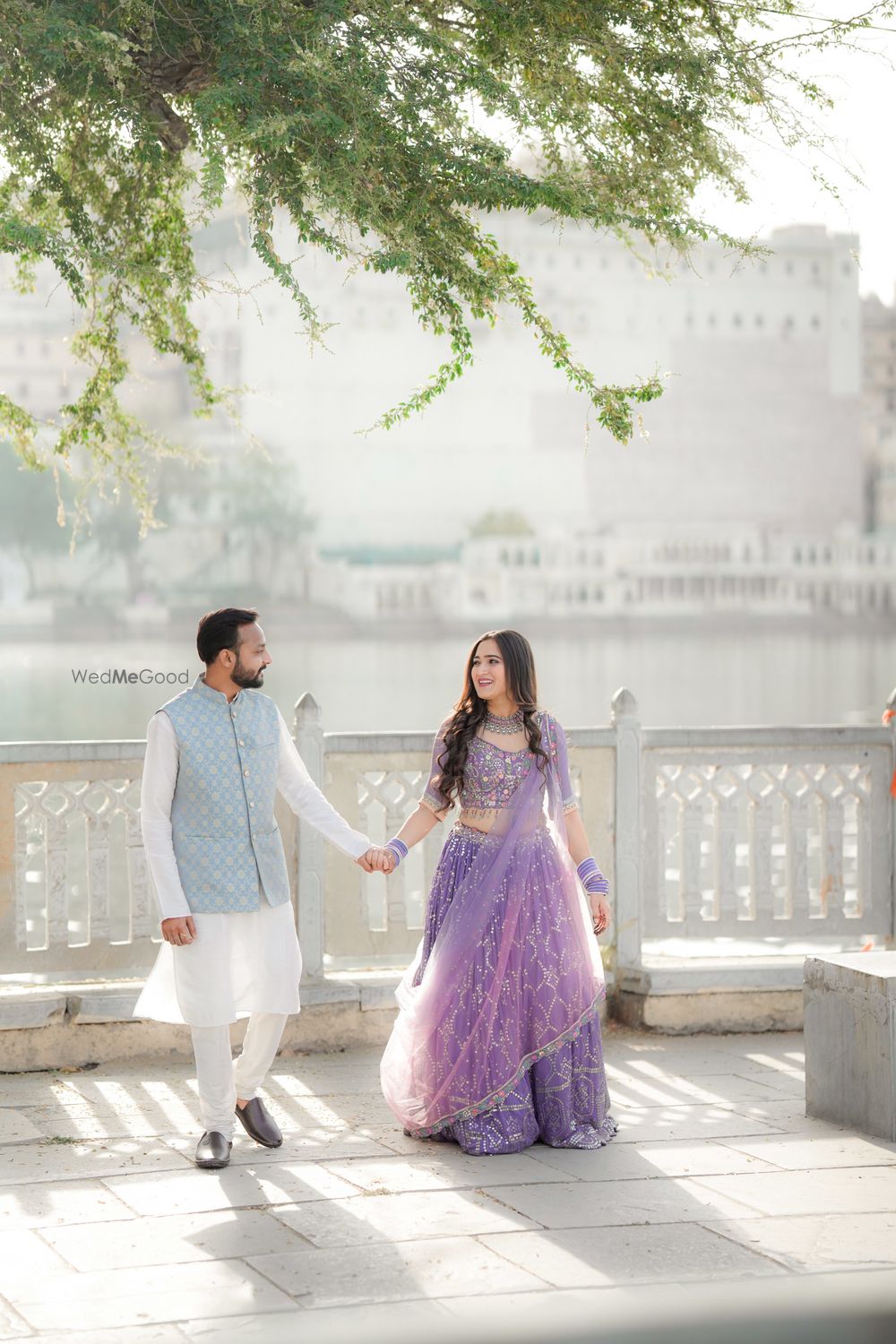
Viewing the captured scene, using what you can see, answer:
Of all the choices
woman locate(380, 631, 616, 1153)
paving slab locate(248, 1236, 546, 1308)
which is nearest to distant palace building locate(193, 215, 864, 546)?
woman locate(380, 631, 616, 1153)

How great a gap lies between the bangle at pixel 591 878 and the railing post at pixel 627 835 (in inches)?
56.1

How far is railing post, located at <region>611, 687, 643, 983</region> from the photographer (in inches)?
213

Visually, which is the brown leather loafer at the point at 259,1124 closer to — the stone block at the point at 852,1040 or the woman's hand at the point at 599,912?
the woman's hand at the point at 599,912


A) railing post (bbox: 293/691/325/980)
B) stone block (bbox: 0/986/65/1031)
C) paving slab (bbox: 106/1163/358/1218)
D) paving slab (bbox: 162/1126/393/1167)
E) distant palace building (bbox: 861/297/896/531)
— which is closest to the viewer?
paving slab (bbox: 106/1163/358/1218)

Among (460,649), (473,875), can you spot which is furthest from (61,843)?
(460,649)

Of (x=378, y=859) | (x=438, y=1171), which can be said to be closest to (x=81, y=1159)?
(x=438, y=1171)

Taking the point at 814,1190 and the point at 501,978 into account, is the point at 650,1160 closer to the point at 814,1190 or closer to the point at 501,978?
the point at 814,1190

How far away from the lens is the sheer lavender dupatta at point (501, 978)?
12.5 ft

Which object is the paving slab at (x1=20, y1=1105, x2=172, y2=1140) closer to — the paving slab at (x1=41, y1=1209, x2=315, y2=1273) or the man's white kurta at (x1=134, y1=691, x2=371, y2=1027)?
the man's white kurta at (x1=134, y1=691, x2=371, y2=1027)

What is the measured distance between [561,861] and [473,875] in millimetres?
241

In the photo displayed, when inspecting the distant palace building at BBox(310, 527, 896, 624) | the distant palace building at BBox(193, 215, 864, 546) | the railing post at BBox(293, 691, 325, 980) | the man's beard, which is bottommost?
the railing post at BBox(293, 691, 325, 980)

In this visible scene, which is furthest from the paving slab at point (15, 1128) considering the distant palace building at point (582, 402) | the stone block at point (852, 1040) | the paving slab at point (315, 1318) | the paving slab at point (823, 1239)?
the distant palace building at point (582, 402)

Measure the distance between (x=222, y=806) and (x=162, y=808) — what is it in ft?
0.48

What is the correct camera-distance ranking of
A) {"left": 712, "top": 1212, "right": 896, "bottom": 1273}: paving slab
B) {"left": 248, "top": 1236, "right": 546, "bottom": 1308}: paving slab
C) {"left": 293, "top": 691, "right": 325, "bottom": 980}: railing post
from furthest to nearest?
{"left": 293, "top": 691, "right": 325, "bottom": 980}: railing post
{"left": 712, "top": 1212, "right": 896, "bottom": 1273}: paving slab
{"left": 248, "top": 1236, "right": 546, "bottom": 1308}: paving slab
